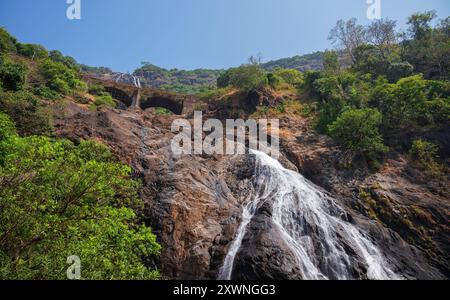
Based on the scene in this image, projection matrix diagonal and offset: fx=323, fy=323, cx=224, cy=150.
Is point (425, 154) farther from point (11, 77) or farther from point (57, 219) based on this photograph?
point (11, 77)

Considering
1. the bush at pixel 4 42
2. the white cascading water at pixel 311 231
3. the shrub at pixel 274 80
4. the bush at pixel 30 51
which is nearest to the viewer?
the white cascading water at pixel 311 231

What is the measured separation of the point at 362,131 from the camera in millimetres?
25297

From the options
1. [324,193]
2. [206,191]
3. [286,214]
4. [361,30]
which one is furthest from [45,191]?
[361,30]

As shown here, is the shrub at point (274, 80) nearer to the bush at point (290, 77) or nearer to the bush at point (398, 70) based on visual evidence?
the bush at point (290, 77)

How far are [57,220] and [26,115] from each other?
11906mm

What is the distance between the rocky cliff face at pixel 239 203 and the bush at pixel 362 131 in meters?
1.29

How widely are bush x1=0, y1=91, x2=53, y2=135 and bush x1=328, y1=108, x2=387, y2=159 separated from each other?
21.0m

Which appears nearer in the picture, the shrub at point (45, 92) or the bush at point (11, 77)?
the bush at point (11, 77)

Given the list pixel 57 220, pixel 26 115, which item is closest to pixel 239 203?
pixel 57 220

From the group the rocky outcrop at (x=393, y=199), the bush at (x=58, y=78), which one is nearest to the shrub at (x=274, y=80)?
the rocky outcrop at (x=393, y=199)

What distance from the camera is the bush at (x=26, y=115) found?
741 inches

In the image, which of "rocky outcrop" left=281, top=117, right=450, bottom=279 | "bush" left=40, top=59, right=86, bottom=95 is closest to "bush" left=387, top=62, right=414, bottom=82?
"rocky outcrop" left=281, top=117, right=450, bottom=279

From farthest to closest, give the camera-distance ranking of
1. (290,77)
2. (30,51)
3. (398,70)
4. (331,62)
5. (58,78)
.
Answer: (30,51), (290,77), (331,62), (398,70), (58,78)

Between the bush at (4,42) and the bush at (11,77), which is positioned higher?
the bush at (4,42)
